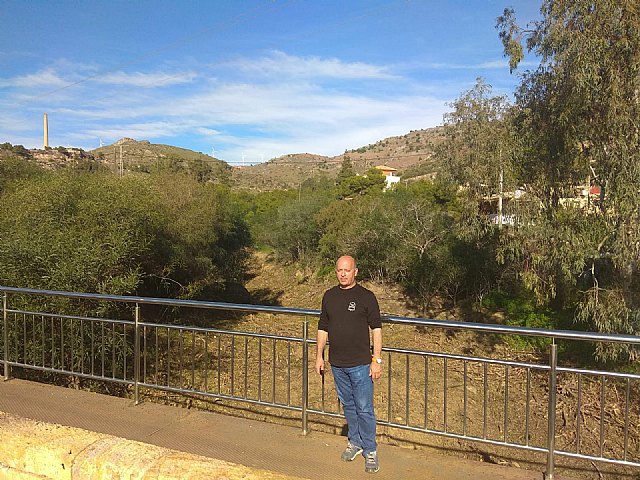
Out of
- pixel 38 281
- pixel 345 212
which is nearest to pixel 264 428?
pixel 38 281

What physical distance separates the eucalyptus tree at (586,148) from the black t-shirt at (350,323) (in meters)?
10.5

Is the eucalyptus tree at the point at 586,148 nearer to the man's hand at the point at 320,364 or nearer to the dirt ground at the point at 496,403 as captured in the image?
the dirt ground at the point at 496,403

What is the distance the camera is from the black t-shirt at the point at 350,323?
12.3ft

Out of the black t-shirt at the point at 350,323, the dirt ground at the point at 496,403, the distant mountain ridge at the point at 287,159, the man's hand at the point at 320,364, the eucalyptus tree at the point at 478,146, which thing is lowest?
the dirt ground at the point at 496,403

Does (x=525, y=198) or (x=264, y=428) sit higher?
(x=525, y=198)

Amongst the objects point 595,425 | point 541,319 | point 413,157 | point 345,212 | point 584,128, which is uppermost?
point 413,157

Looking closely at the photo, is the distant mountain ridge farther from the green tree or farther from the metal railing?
the metal railing

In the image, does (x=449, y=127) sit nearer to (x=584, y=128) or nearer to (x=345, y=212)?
(x=584, y=128)

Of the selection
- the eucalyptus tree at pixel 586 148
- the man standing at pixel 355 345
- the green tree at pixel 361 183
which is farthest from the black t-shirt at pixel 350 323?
the green tree at pixel 361 183

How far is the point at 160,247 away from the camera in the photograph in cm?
1883

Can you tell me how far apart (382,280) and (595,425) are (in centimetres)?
1499

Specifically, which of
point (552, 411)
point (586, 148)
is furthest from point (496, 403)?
point (552, 411)

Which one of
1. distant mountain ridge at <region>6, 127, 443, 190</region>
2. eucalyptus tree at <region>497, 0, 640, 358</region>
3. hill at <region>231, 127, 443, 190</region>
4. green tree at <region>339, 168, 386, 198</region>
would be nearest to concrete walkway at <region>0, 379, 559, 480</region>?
eucalyptus tree at <region>497, 0, 640, 358</region>

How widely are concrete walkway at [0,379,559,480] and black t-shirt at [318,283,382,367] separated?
768mm
